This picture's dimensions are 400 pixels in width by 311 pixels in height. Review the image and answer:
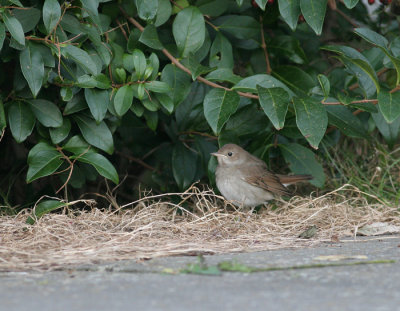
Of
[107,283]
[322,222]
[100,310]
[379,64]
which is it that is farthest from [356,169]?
[100,310]

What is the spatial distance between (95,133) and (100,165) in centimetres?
27

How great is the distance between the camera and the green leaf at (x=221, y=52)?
4.71 metres

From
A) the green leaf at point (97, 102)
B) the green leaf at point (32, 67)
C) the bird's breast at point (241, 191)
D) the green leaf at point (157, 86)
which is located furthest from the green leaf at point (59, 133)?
the bird's breast at point (241, 191)

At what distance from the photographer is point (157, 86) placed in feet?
13.6

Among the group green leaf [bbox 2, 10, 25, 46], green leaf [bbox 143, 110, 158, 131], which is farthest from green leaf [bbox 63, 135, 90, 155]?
green leaf [bbox 2, 10, 25, 46]

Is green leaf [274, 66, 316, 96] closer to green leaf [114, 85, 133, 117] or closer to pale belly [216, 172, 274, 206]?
pale belly [216, 172, 274, 206]

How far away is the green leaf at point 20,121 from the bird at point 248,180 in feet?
5.25

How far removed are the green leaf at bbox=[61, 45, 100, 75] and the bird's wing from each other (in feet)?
6.29

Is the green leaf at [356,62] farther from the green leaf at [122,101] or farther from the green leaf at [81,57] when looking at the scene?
the green leaf at [81,57]

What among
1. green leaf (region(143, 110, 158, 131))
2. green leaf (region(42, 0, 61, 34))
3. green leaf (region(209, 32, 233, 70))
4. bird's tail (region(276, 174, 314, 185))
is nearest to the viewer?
Result: green leaf (region(42, 0, 61, 34))

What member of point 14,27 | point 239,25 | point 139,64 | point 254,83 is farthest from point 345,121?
point 14,27

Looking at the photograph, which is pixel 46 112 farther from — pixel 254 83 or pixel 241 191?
pixel 241 191

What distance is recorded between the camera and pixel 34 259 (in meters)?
2.97

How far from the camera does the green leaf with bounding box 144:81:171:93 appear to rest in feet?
13.6
